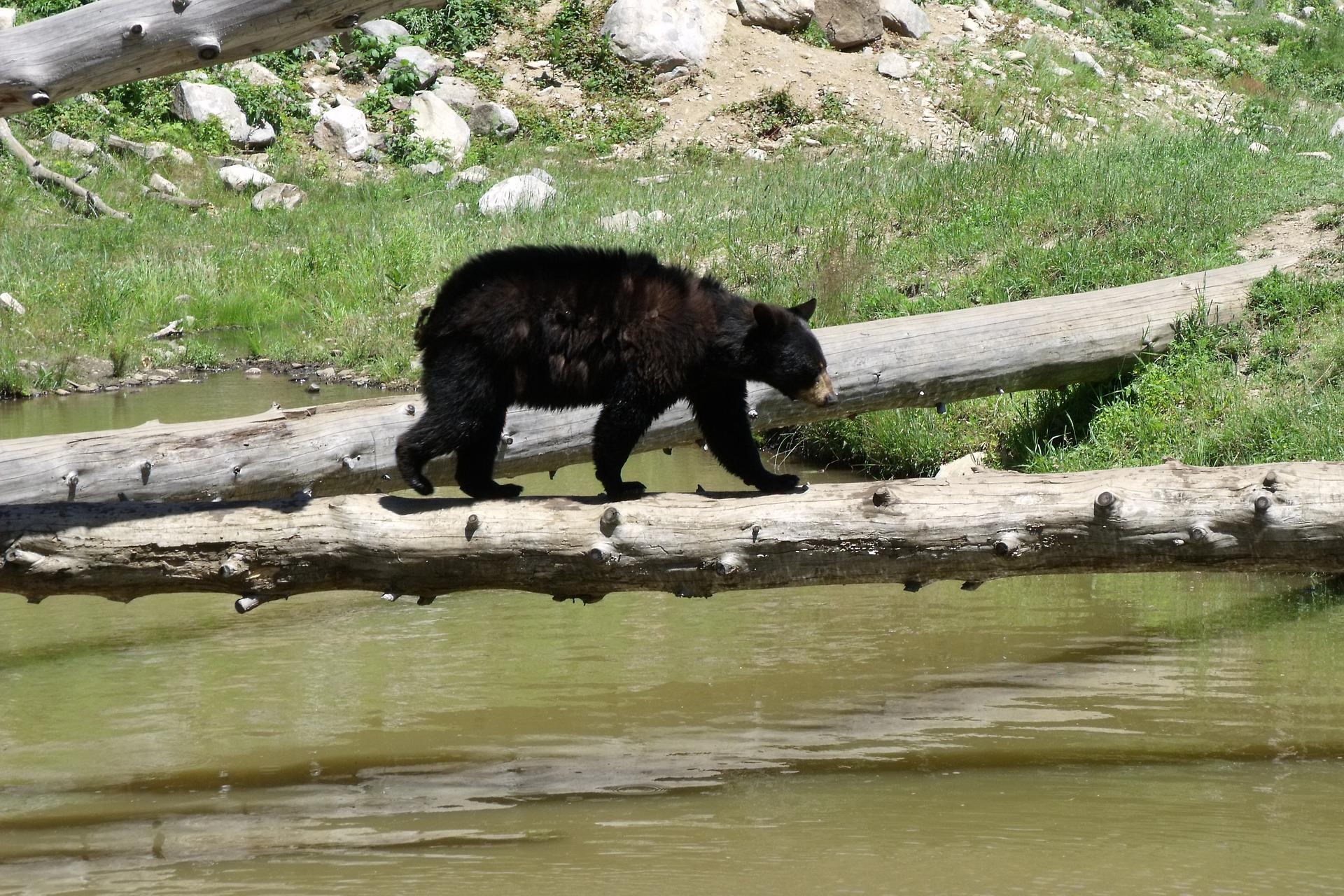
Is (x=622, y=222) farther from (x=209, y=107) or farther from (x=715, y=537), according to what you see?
(x=715, y=537)

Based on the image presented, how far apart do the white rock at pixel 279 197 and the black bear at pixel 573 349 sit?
12037 mm

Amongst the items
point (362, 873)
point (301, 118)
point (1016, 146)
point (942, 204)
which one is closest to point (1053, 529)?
point (362, 873)

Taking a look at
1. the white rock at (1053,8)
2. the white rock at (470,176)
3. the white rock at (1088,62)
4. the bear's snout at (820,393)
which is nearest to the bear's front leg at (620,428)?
the bear's snout at (820,393)

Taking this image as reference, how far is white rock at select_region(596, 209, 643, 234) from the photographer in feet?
41.9

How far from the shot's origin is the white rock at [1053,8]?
24.2 meters

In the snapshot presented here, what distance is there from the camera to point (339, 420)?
6484mm


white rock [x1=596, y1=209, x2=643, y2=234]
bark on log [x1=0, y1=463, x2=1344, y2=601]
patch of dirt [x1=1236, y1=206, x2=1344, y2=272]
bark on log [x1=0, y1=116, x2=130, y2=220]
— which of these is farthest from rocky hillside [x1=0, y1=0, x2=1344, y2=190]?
bark on log [x1=0, y1=463, x2=1344, y2=601]

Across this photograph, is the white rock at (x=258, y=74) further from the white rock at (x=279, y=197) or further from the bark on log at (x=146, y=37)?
the bark on log at (x=146, y=37)

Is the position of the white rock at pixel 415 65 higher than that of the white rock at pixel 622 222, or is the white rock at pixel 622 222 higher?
the white rock at pixel 415 65

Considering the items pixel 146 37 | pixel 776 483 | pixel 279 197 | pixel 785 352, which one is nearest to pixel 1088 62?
pixel 279 197

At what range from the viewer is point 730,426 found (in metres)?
5.64

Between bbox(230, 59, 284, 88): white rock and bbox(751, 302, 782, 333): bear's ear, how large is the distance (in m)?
16.9

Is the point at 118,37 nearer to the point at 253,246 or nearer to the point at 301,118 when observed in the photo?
the point at 253,246

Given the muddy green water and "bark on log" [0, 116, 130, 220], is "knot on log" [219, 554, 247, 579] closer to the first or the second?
the muddy green water
